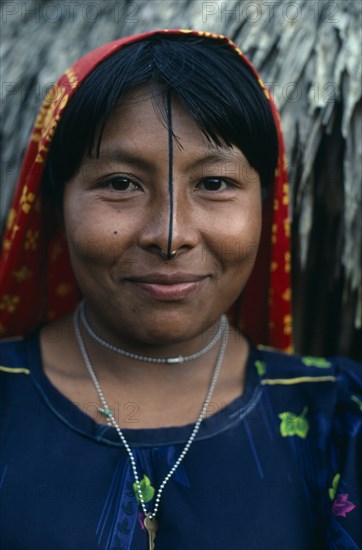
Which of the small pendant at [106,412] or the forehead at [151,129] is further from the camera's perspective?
the small pendant at [106,412]

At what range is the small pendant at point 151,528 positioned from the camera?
4.55 ft

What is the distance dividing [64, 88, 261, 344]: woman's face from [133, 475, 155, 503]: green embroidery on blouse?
30 cm

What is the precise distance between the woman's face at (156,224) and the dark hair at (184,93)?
28 millimetres

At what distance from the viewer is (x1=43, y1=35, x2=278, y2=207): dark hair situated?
1.42 meters

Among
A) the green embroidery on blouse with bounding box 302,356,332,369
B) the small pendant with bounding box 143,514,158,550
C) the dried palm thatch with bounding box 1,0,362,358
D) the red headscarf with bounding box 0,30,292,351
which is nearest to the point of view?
the small pendant with bounding box 143,514,158,550

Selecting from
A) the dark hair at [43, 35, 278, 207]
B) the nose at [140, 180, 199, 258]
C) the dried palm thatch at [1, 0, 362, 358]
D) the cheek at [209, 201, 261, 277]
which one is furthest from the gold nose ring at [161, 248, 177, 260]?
the dried palm thatch at [1, 0, 362, 358]

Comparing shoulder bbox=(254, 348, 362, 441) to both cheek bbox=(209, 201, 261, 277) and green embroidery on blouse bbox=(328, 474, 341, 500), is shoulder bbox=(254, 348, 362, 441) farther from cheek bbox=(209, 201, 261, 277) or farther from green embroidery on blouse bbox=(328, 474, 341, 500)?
cheek bbox=(209, 201, 261, 277)

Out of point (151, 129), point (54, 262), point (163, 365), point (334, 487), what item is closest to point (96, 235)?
point (151, 129)

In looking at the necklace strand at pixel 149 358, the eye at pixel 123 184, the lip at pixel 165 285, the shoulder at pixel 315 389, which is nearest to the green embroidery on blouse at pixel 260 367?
the shoulder at pixel 315 389

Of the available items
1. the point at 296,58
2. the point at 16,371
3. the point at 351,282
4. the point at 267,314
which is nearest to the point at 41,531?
the point at 16,371

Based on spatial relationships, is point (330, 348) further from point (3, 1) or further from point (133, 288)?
point (3, 1)

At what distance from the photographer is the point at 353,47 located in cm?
184

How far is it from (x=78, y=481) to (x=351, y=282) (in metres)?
1.04

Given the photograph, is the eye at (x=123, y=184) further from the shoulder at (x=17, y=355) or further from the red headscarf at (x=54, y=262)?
the shoulder at (x=17, y=355)
